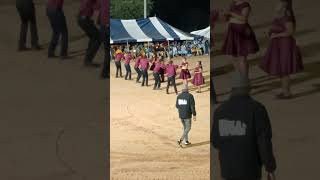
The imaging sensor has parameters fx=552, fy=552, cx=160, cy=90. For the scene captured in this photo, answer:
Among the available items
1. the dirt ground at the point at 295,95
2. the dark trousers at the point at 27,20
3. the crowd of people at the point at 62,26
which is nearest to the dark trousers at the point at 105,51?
the crowd of people at the point at 62,26

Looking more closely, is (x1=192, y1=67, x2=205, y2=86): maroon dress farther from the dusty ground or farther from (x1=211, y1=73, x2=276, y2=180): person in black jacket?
(x1=211, y1=73, x2=276, y2=180): person in black jacket

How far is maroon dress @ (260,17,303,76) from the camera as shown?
6.41 m

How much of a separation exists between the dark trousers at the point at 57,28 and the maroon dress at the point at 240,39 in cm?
194

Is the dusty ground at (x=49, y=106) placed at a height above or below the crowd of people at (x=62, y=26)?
below

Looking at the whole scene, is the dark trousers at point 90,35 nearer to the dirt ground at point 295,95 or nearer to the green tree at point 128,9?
the dirt ground at point 295,95

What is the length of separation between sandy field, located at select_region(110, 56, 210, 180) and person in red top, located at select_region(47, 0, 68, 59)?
1.59 metres

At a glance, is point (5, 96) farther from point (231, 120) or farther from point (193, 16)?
point (193, 16)

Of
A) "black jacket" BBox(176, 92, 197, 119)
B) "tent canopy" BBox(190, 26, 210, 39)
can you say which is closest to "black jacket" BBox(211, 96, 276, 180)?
"black jacket" BBox(176, 92, 197, 119)

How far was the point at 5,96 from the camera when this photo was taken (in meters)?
5.78

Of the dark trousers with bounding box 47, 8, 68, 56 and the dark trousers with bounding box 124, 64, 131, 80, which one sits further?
the dark trousers with bounding box 124, 64, 131, 80

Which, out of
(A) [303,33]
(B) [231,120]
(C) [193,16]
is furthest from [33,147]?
(C) [193,16]

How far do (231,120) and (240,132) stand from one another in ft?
0.28

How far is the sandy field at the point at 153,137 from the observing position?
6.48 metres

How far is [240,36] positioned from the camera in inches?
258
